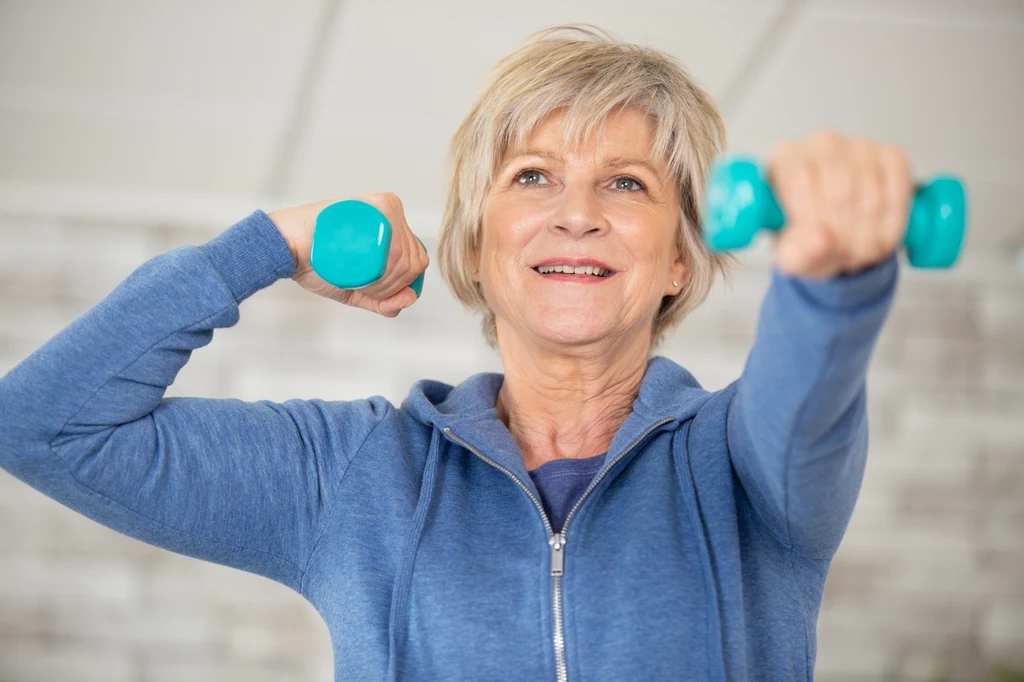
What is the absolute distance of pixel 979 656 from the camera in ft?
10.6

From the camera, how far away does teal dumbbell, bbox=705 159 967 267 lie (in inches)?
29.8

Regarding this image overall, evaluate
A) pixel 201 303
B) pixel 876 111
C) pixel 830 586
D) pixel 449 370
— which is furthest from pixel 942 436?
pixel 201 303

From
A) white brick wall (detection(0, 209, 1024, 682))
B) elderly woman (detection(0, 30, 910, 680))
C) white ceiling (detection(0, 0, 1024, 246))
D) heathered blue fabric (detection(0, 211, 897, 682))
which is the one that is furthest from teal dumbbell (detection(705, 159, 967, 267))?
white brick wall (detection(0, 209, 1024, 682))

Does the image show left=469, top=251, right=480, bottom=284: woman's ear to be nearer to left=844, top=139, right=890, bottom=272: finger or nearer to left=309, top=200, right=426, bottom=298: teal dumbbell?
left=309, top=200, right=426, bottom=298: teal dumbbell

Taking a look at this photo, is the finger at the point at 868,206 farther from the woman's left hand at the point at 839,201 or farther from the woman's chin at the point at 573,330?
the woman's chin at the point at 573,330

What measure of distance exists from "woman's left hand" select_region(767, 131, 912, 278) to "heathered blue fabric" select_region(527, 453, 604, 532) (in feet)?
1.70

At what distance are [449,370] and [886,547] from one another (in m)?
1.40

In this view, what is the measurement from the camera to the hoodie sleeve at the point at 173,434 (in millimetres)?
1123

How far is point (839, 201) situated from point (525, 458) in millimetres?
709

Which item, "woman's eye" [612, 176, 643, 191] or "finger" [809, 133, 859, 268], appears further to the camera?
"woman's eye" [612, 176, 643, 191]

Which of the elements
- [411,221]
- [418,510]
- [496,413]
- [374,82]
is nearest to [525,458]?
[496,413]

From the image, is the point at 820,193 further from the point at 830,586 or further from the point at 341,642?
the point at 830,586

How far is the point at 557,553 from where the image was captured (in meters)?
1.14

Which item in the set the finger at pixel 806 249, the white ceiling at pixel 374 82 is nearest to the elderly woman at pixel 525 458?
the finger at pixel 806 249
